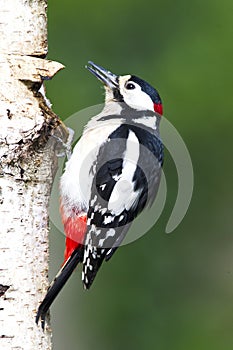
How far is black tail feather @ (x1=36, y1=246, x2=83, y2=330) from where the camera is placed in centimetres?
330

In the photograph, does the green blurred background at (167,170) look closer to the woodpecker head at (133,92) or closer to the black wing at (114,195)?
the woodpecker head at (133,92)

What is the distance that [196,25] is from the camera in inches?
287

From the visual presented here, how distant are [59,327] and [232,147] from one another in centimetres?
186

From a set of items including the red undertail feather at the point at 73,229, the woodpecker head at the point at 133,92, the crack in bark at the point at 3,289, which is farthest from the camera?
the woodpecker head at the point at 133,92

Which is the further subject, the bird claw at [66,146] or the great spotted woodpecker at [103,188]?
the great spotted woodpecker at [103,188]

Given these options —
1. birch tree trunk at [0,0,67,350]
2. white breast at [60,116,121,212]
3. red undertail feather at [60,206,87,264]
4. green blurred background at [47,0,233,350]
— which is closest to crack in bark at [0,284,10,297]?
birch tree trunk at [0,0,67,350]

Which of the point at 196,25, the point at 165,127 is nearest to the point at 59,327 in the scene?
the point at 165,127

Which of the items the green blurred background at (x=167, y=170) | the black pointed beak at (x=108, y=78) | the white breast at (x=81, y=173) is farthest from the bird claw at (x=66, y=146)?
the green blurred background at (x=167, y=170)

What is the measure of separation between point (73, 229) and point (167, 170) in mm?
A: 3030

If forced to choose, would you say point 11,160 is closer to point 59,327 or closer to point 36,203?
point 36,203

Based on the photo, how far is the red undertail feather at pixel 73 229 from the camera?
3873mm

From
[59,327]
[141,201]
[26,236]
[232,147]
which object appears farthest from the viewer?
[232,147]

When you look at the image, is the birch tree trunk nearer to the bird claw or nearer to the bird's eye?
the bird claw

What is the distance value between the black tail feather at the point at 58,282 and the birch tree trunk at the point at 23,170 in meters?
0.02
